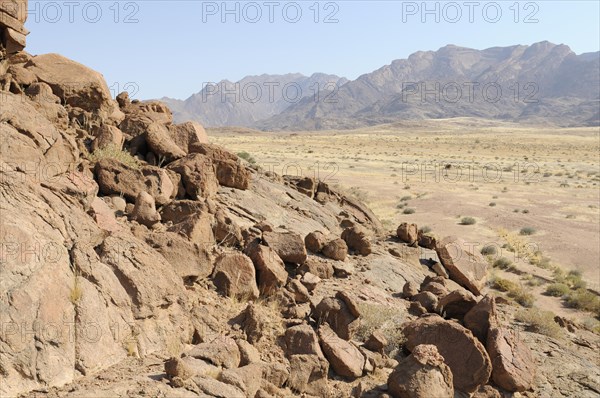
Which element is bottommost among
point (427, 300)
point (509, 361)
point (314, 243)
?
point (509, 361)

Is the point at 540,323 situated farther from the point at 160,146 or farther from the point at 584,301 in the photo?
the point at 160,146

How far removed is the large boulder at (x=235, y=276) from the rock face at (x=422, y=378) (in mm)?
2532

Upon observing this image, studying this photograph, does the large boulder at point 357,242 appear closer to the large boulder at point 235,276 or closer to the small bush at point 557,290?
the large boulder at point 235,276

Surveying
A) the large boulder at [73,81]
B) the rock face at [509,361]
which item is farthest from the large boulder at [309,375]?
the large boulder at [73,81]

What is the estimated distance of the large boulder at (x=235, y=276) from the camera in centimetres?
838

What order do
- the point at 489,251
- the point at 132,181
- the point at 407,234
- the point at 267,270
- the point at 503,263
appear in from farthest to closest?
the point at 489,251 < the point at 503,263 < the point at 407,234 < the point at 132,181 < the point at 267,270

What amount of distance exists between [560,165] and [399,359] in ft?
175

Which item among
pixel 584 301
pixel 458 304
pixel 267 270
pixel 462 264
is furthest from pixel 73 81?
pixel 584 301

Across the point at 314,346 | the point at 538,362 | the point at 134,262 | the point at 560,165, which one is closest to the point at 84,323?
the point at 134,262

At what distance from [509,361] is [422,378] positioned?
7.16 ft

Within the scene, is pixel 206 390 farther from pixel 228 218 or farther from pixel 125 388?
pixel 228 218

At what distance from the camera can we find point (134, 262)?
6.78 metres

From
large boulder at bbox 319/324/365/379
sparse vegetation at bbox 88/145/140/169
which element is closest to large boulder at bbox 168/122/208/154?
sparse vegetation at bbox 88/145/140/169

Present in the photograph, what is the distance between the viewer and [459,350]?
7949mm
